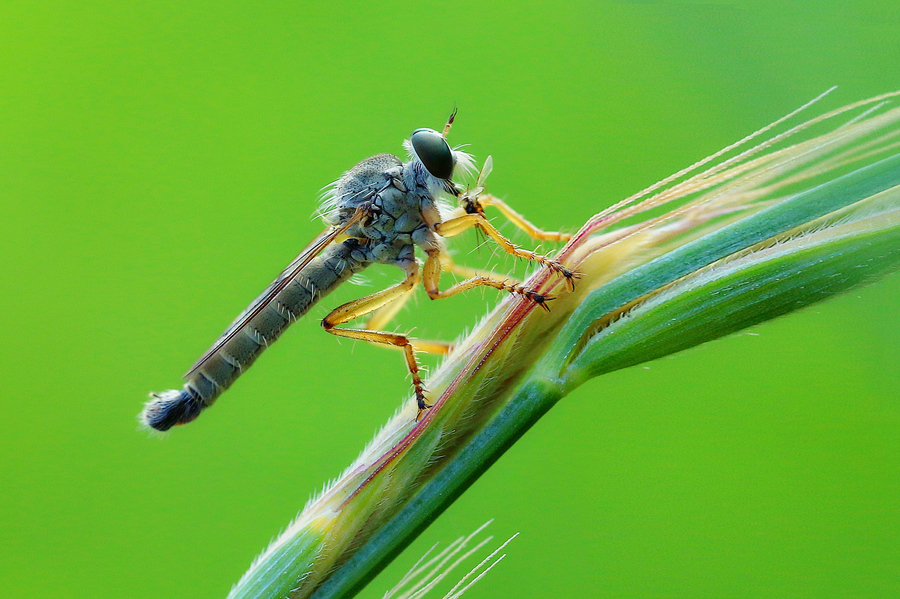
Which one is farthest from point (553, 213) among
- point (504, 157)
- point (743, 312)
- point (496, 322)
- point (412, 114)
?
point (743, 312)

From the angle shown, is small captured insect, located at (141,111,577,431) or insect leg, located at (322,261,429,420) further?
small captured insect, located at (141,111,577,431)

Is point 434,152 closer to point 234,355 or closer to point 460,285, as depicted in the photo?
point 460,285

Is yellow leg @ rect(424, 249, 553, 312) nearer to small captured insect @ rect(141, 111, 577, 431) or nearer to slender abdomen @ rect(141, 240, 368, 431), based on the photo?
small captured insect @ rect(141, 111, 577, 431)

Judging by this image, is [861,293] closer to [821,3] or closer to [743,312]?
[743,312]

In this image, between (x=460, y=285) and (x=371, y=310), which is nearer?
(x=460, y=285)

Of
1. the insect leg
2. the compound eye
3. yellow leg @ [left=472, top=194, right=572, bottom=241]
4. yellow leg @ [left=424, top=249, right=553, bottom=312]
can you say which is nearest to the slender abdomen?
the insect leg

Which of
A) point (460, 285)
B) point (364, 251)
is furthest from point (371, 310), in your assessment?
point (460, 285)
